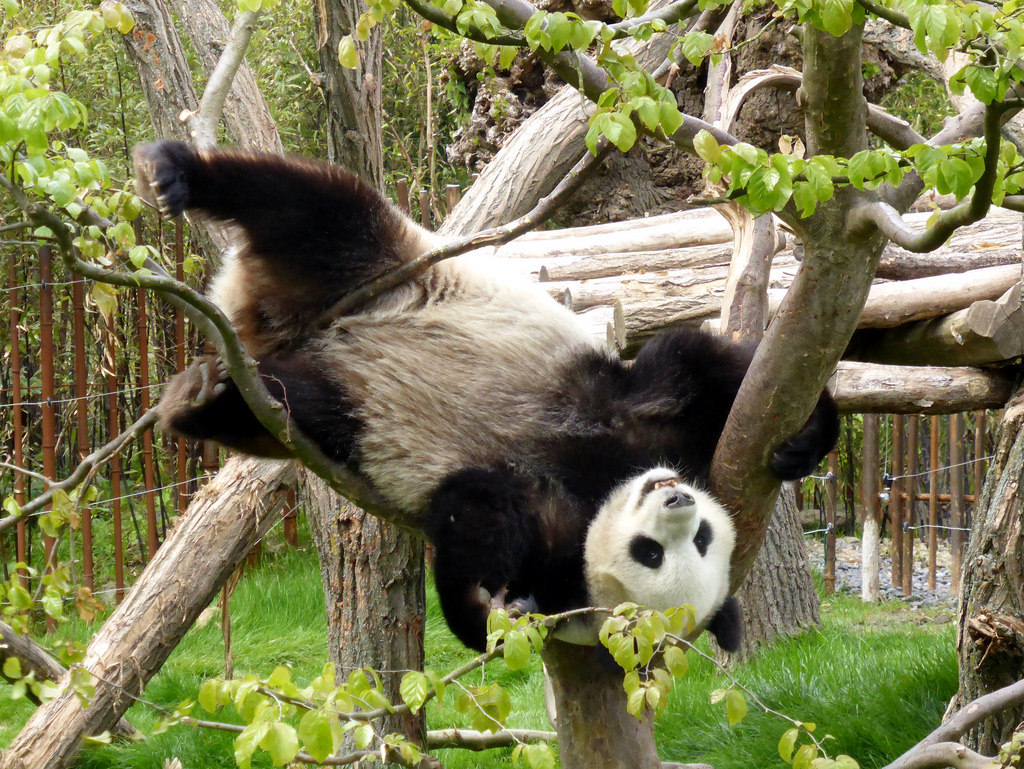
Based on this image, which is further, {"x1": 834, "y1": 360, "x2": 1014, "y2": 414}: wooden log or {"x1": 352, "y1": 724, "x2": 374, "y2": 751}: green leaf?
{"x1": 834, "y1": 360, "x2": 1014, "y2": 414}: wooden log

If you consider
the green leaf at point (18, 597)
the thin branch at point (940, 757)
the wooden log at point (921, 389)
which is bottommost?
the thin branch at point (940, 757)

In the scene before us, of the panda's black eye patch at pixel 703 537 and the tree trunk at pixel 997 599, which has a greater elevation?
the panda's black eye patch at pixel 703 537

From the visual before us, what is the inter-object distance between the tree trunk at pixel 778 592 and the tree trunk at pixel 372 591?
2090 millimetres

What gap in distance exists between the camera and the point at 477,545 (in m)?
2.59

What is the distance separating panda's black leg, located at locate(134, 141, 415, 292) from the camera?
278 cm

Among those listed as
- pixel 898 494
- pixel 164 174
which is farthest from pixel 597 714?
pixel 898 494

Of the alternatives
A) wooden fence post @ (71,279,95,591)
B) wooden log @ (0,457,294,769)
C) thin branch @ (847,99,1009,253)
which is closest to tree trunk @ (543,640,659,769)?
wooden log @ (0,457,294,769)

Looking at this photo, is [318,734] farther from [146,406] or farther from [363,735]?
[146,406]

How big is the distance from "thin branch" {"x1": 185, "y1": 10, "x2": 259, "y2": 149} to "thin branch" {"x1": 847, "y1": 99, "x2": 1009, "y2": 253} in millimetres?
2007

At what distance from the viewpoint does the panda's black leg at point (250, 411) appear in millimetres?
2801

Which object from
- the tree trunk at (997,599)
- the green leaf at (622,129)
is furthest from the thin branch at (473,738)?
the green leaf at (622,129)

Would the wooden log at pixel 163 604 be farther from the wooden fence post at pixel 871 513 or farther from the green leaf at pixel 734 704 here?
the wooden fence post at pixel 871 513

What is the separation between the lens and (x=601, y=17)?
6453mm

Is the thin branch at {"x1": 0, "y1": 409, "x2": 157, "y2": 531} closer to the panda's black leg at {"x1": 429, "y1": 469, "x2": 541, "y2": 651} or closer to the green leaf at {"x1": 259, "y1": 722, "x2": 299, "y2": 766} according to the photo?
the green leaf at {"x1": 259, "y1": 722, "x2": 299, "y2": 766}
